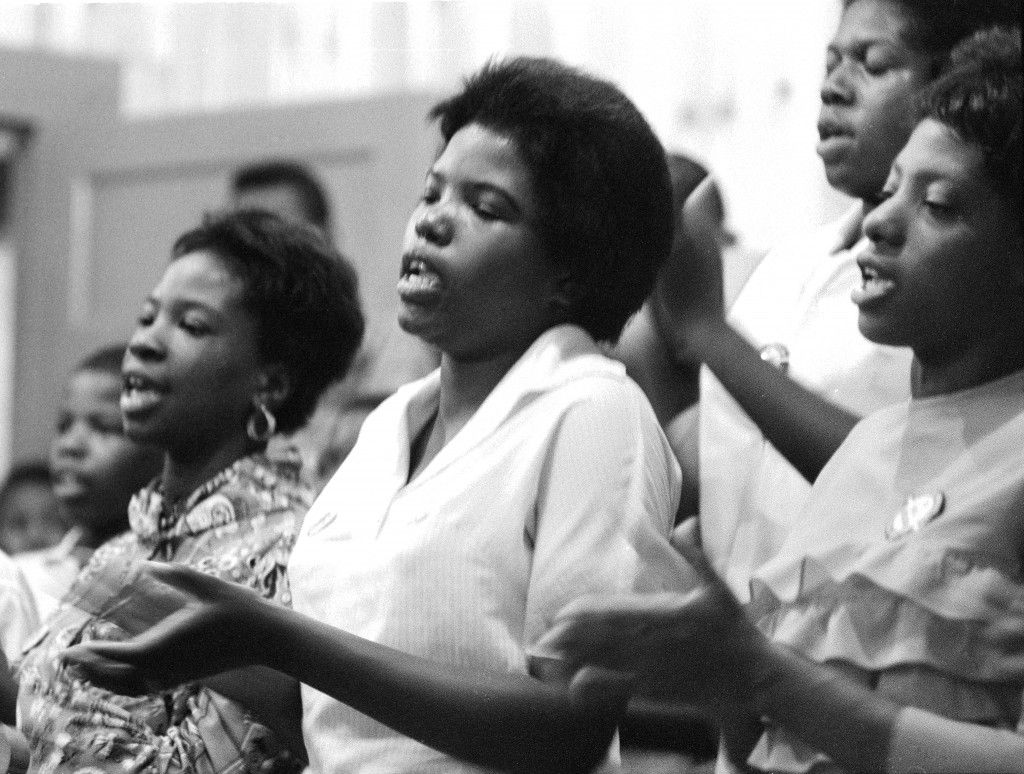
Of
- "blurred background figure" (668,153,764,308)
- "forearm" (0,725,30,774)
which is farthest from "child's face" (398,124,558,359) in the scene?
"forearm" (0,725,30,774)

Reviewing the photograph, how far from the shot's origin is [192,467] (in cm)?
159

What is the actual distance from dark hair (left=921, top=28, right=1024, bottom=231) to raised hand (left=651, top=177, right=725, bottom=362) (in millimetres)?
234

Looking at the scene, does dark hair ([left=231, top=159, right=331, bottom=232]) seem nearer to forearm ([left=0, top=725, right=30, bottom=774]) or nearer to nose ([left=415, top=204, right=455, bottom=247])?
forearm ([left=0, top=725, right=30, bottom=774])

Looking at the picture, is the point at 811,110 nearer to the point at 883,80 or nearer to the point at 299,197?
the point at 299,197

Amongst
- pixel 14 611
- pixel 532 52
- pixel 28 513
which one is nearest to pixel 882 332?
pixel 14 611

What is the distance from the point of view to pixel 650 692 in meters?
0.93

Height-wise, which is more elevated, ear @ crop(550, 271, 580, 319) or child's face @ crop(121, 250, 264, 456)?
ear @ crop(550, 271, 580, 319)

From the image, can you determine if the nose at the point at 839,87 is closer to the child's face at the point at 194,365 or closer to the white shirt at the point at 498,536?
the white shirt at the point at 498,536

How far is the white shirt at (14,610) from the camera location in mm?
1754

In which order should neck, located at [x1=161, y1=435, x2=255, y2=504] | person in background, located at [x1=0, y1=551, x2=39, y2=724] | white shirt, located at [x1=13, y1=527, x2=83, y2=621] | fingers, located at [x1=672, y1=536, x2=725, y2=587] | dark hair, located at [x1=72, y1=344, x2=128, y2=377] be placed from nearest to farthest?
fingers, located at [x1=672, y1=536, x2=725, y2=587]
neck, located at [x1=161, y1=435, x2=255, y2=504]
person in background, located at [x1=0, y1=551, x2=39, y2=724]
white shirt, located at [x1=13, y1=527, x2=83, y2=621]
dark hair, located at [x1=72, y1=344, x2=128, y2=377]

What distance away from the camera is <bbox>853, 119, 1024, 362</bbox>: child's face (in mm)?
1128

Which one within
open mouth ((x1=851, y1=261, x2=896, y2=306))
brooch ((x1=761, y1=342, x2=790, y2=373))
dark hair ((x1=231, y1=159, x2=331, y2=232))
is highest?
open mouth ((x1=851, y1=261, x2=896, y2=306))

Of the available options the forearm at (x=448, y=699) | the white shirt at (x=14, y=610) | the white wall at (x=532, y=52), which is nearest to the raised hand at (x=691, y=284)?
the forearm at (x=448, y=699)

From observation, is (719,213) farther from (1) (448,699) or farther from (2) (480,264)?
(1) (448,699)
